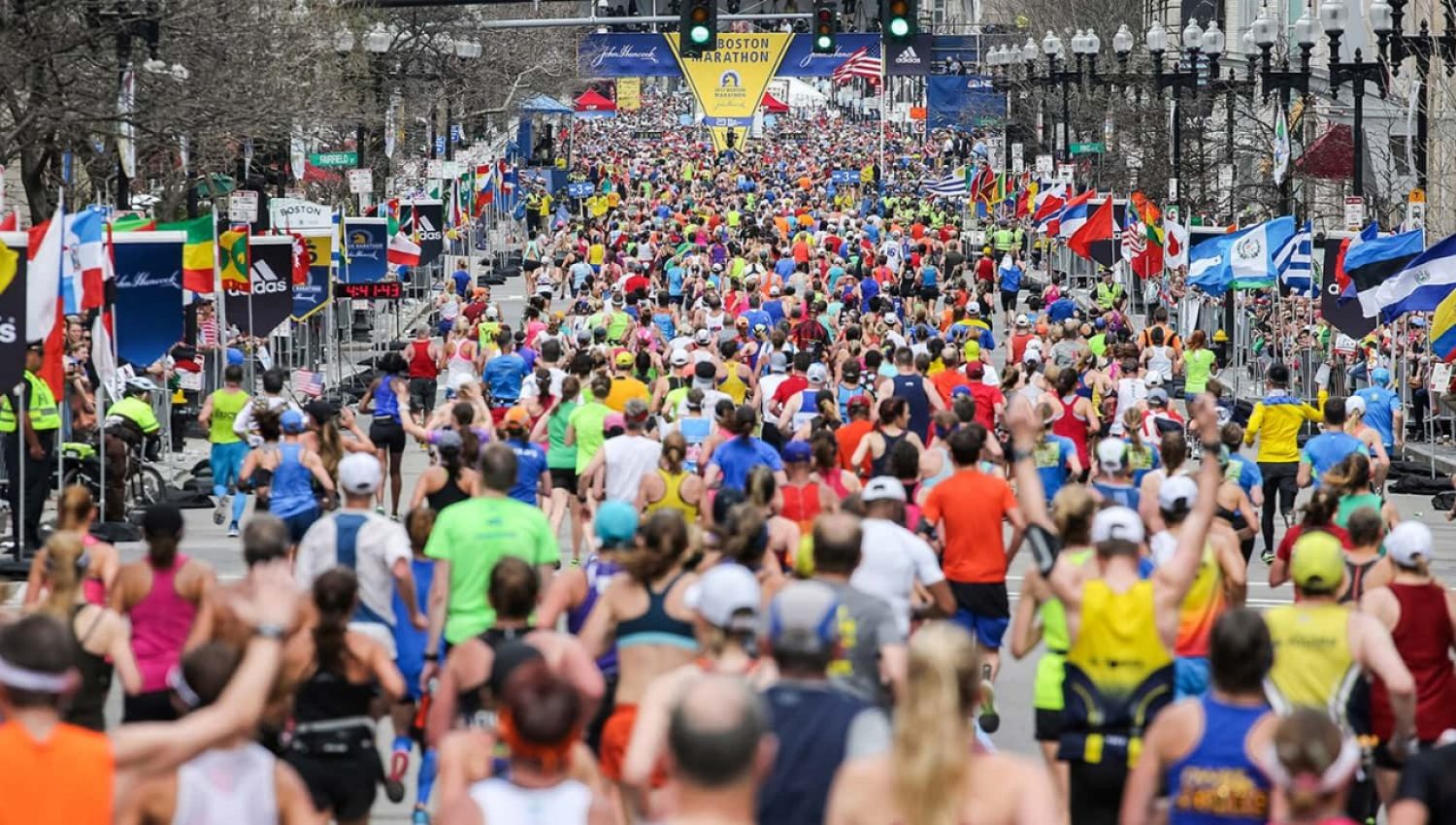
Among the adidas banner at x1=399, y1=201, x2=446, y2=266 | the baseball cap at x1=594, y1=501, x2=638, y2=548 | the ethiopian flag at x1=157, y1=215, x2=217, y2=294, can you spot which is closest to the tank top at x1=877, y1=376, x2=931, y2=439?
the ethiopian flag at x1=157, y1=215, x2=217, y2=294

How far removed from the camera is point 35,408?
19.4 m

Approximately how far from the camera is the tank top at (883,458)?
15.6 metres

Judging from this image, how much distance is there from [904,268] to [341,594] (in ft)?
120

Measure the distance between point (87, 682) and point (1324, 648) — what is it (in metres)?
4.27

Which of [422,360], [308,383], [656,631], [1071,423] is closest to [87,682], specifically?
[656,631]

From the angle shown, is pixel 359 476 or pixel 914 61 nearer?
pixel 359 476

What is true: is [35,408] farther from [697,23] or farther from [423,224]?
[423,224]

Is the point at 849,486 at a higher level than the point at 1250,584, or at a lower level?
higher

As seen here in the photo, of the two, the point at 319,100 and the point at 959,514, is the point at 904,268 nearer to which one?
the point at 319,100

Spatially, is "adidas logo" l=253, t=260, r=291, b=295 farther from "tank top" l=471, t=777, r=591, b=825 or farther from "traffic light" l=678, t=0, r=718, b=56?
"tank top" l=471, t=777, r=591, b=825

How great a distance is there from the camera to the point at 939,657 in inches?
239

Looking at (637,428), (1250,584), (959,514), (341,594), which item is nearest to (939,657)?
(341,594)

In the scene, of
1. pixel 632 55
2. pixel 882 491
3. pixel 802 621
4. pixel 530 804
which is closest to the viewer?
pixel 530 804

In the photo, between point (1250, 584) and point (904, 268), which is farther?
point (904, 268)
